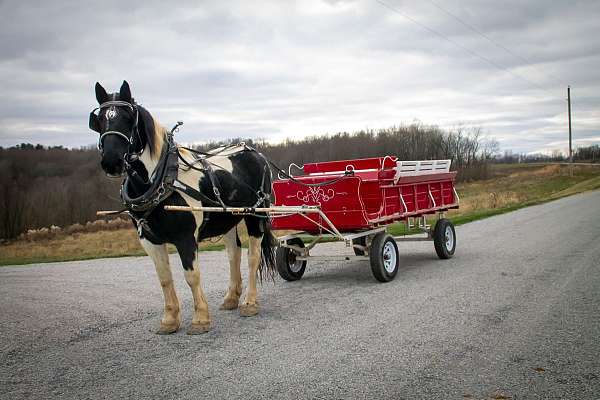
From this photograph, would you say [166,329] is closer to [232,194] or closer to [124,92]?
[232,194]

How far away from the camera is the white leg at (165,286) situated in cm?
567

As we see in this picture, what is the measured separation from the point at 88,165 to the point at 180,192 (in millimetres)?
53633

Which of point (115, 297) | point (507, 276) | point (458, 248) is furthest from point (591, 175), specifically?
point (115, 297)

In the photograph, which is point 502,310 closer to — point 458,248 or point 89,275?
point 458,248

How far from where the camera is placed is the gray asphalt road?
4.04 m

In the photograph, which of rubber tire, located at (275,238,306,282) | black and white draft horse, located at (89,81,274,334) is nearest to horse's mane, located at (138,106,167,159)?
black and white draft horse, located at (89,81,274,334)

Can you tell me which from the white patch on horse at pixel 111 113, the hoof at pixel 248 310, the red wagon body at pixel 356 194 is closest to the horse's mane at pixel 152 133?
the white patch on horse at pixel 111 113

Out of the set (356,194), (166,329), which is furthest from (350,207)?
(166,329)

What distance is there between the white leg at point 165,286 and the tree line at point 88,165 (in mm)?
11701

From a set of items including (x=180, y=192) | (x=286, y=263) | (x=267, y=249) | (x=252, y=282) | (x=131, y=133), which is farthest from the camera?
(x=286, y=263)

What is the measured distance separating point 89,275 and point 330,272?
5.09m

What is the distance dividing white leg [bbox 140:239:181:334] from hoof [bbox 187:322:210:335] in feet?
0.66

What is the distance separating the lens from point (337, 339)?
204 inches

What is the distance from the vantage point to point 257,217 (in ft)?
22.7
